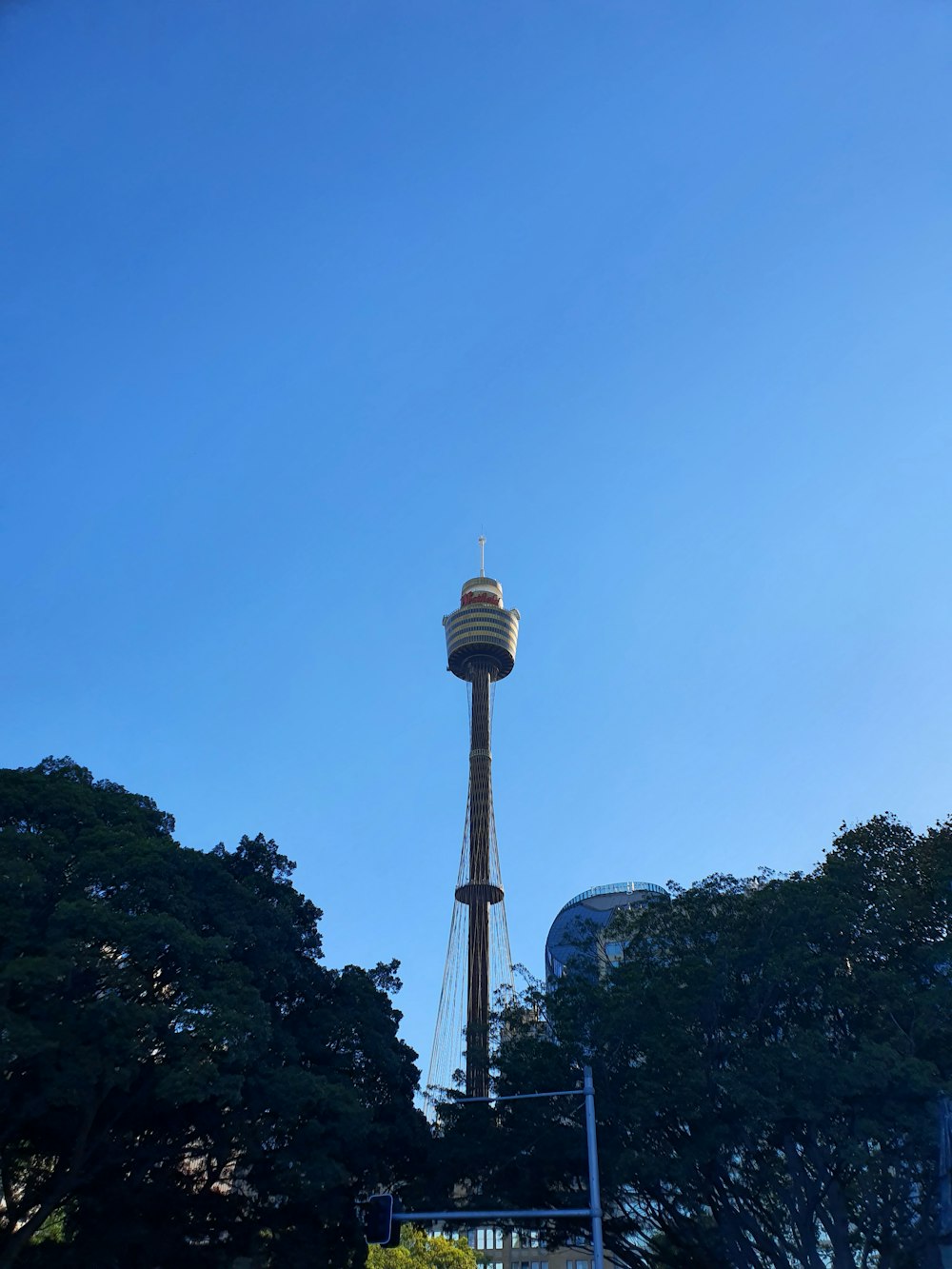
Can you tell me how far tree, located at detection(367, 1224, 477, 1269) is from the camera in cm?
5444

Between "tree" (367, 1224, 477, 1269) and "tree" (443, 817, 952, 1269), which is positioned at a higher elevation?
"tree" (443, 817, 952, 1269)

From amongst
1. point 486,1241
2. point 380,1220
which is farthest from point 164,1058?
point 486,1241

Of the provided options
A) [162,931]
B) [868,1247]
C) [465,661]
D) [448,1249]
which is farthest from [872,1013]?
[465,661]

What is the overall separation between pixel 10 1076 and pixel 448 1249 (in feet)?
146

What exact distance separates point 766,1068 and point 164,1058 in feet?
53.1

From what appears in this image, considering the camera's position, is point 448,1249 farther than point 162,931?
Yes

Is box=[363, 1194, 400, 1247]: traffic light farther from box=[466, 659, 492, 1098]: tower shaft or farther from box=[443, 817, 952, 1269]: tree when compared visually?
box=[466, 659, 492, 1098]: tower shaft

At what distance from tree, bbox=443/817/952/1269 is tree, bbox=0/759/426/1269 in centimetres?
545

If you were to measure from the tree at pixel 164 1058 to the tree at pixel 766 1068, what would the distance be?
215 inches

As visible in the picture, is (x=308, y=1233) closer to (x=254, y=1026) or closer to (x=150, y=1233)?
(x=150, y=1233)

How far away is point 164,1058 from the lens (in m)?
27.2

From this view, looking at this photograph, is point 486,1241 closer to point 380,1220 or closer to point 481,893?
point 481,893

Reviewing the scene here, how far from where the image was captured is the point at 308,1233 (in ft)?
103

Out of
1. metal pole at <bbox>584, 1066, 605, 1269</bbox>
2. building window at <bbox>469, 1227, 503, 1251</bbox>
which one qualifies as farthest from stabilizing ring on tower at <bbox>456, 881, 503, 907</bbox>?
metal pole at <bbox>584, 1066, 605, 1269</bbox>
